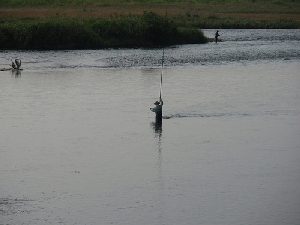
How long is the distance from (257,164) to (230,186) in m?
3.53

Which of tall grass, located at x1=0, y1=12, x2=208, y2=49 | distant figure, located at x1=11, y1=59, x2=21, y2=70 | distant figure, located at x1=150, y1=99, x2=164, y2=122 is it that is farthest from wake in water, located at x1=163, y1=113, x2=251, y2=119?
tall grass, located at x1=0, y1=12, x2=208, y2=49

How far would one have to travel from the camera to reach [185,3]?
113500 millimetres

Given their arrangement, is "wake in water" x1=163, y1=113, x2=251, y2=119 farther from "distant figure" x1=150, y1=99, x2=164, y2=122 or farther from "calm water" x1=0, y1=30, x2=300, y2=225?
"distant figure" x1=150, y1=99, x2=164, y2=122

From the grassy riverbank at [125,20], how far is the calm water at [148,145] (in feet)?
36.2

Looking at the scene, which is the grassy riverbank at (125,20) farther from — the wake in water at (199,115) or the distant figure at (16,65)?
the wake in water at (199,115)

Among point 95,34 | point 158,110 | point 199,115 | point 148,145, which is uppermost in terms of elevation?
point 95,34

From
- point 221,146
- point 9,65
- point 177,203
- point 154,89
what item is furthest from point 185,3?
point 177,203

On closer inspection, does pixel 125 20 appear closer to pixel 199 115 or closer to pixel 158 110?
pixel 199 115

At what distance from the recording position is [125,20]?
243 ft

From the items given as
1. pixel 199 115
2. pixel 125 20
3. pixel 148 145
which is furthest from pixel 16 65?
pixel 148 145

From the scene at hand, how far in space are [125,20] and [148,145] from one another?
41.9 m

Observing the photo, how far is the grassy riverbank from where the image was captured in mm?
70125

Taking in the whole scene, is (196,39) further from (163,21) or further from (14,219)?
(14,219)

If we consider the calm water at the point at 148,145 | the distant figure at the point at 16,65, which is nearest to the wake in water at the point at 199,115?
the calm water at the point at 148,145
